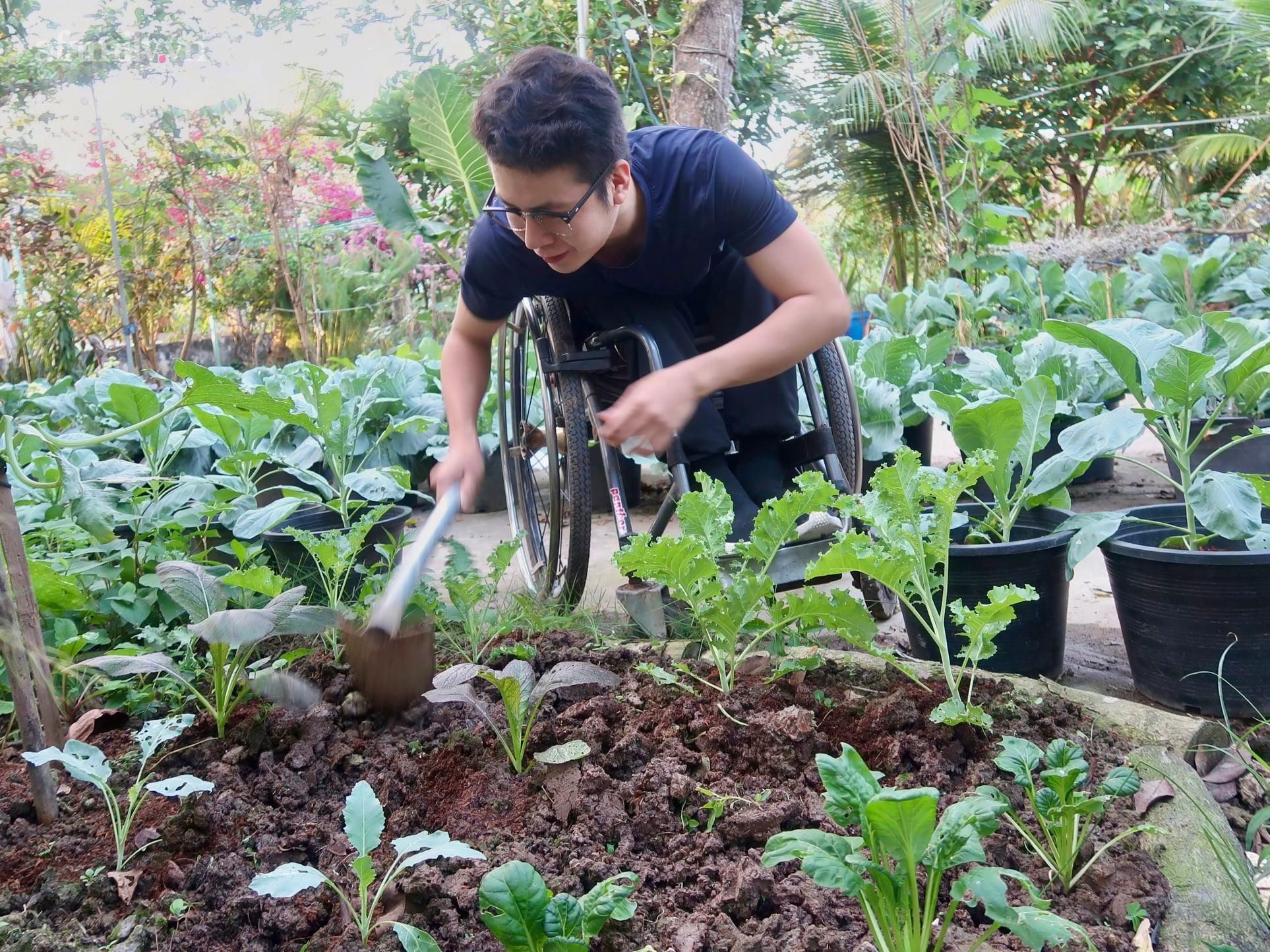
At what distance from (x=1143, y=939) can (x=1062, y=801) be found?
0.52 ft

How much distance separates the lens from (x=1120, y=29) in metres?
9.97

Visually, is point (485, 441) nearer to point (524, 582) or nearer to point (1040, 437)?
point (524, 582)

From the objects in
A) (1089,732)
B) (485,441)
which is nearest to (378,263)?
(485,441)

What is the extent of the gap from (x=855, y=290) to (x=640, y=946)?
1088 centimetres

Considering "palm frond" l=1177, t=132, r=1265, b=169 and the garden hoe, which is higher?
"palm frond" l=1177, t=132, r=1265, b=169

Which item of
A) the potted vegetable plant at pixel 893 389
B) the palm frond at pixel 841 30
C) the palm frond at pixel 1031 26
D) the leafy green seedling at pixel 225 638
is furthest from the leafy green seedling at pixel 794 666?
the palm frond at pixel 1031 26

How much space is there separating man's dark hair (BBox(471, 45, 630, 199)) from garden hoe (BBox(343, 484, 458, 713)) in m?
0.64

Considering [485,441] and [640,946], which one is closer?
[640,946]

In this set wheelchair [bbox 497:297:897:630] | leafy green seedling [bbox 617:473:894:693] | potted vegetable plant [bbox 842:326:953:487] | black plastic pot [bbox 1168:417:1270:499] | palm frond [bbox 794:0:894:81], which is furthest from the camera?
palm frond [bbox 794:0:894:81]

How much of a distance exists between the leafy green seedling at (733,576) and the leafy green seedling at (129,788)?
2.25ft

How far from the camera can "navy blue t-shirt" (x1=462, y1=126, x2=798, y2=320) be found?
6.32 ft

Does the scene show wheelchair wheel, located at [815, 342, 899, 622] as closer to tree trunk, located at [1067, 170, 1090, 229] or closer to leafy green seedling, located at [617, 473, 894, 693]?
leafy green seedling, located at [617, 473, 894, 693]

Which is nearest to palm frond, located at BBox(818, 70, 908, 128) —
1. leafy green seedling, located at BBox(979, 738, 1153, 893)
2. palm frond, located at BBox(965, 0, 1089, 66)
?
palm frond, located at BBox(965, 0, 1089, 66)

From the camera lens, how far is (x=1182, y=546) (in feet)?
5.99
